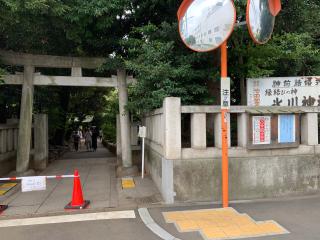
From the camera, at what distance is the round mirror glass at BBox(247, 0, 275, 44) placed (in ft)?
23.3

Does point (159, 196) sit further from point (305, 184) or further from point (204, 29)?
point (204, 29)

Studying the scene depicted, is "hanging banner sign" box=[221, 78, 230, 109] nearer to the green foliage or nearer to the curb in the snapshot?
the green foliage

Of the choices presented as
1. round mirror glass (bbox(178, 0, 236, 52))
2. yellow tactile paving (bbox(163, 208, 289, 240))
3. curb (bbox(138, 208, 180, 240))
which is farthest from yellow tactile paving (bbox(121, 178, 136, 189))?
round mirror glass (bbox(178, 0, 236, 52))

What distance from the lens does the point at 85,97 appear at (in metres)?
30.3

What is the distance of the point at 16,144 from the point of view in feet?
48.5

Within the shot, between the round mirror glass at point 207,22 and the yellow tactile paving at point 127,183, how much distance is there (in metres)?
4.67

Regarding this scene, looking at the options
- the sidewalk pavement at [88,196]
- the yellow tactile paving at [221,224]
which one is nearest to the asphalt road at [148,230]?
the yellow tactile paving at [221,224]

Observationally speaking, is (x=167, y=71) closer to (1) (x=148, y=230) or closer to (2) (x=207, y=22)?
(2) (x=207, y=22)

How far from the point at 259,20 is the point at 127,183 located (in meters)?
6.05

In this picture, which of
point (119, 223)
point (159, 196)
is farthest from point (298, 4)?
point (119, 223)

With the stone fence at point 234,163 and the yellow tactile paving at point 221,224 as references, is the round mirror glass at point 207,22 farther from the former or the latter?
the yellow tactile paving at point 221,224

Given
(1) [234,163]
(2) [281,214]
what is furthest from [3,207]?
(2) [281,214]

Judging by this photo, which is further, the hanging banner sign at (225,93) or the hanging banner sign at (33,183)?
the hanging banner sign at (33,183)

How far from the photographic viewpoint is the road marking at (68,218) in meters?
6.95
